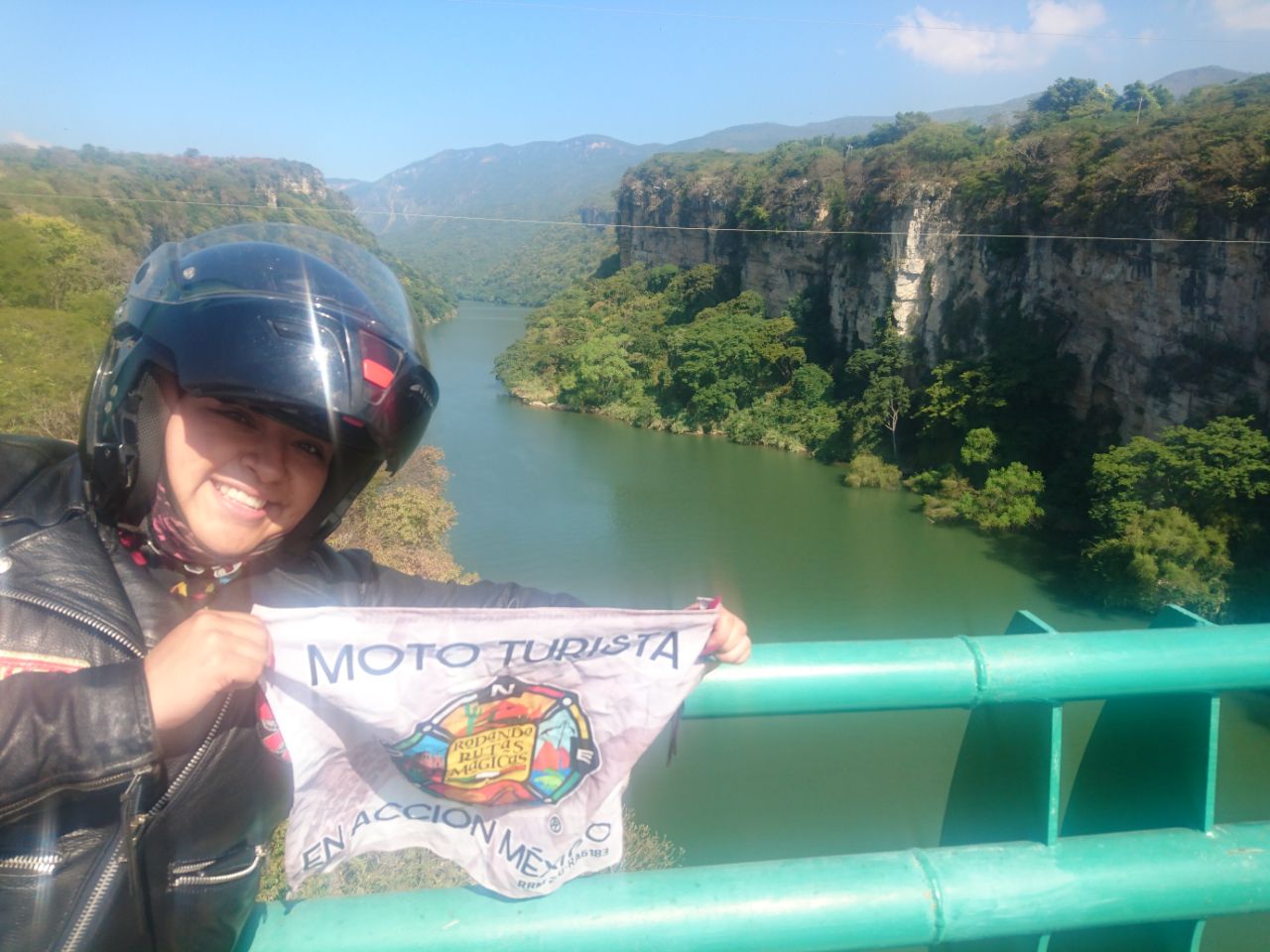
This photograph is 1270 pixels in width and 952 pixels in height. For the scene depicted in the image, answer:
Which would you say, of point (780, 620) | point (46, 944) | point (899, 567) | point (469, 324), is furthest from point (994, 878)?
point (469, 324)

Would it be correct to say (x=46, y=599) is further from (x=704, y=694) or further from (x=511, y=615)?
(x=704, y=694)

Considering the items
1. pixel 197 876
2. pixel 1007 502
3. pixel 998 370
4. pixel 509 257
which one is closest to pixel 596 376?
pixel 998 370

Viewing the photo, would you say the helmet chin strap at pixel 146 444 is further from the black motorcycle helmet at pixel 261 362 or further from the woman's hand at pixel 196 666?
the woman's hand at pixel 196 666

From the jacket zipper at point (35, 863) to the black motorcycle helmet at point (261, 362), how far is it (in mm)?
366

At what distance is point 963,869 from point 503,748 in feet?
1.85

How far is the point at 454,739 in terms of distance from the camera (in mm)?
1011

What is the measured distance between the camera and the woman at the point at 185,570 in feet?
2.50

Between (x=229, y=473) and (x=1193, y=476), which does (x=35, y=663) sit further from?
(x=1193, y=476)

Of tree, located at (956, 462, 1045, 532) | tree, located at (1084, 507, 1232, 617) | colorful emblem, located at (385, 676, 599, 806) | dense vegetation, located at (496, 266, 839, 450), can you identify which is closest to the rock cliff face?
dense vegetation, located at (496, 266, 839, 450)

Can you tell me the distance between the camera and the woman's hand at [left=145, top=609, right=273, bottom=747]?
2.58 feet

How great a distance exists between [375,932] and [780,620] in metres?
14.0

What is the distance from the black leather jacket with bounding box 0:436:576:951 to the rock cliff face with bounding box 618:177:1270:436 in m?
17.9

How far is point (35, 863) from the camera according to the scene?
77cm

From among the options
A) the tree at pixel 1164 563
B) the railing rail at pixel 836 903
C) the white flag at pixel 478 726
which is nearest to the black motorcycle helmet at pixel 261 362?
the white flag at pixel 478 726
